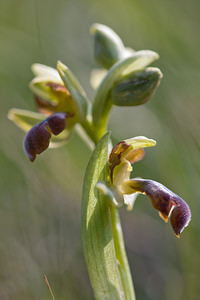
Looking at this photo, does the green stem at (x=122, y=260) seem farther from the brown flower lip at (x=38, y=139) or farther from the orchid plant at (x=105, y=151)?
the brown flower lip at (x=38, y=139)

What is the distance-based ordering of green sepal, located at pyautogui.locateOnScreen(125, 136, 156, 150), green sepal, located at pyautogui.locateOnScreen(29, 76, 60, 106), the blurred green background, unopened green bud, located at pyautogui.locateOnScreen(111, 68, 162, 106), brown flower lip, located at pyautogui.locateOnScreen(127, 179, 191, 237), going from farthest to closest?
the blurred green background → green sepal, located at pyautogui.locateOnScreen(29, 76, 60, 106) → unopened green bud, located at pyautogui.locateOnScreen(111, 68, 162, 106) → green sepal, located at pyautogui.locateOnScreen(125, 136, 156, 150) → brown flower lip, located at pyautogui.locateOnScreen(127, 179, 191, 237)

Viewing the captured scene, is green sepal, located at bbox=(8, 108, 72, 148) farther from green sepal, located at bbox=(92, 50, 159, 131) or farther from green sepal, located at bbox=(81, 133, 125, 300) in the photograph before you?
green sepal, located at bbox=(81, 133, 125, 300)

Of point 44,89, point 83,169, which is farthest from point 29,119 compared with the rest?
point 83,169

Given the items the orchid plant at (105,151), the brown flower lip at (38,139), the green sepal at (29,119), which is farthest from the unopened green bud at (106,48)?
the brown flower lip at (38,139)

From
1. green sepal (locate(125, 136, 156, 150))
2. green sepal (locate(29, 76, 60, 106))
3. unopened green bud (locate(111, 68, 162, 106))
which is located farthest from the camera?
green sepal (locate(29, 76, 60, 106))

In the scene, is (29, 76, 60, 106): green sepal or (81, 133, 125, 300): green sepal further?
(29, 76, 60, 106): green sepal

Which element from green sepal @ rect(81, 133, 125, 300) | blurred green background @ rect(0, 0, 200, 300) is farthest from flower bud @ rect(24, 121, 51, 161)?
blurred green background @ rect(0, 0, 200, 300)

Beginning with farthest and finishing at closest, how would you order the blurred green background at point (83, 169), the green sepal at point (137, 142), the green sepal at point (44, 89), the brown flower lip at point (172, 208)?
1. the blurred green background at point (83, 169)
2. the green sepal at point (44, 89)
3. the green sepal at point (137, 142)
4. the brown flower lip at point (172, 208)
